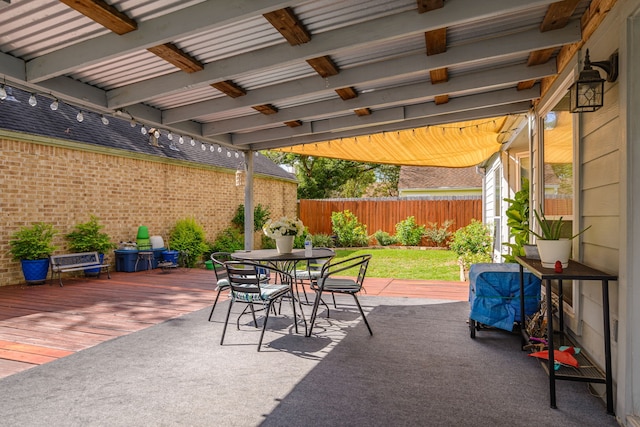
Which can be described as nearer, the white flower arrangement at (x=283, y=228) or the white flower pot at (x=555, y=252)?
the white flower pot at (x=555, y=252)

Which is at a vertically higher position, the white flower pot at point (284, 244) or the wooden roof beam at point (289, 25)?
the wooden roof beam at point (289, 25)

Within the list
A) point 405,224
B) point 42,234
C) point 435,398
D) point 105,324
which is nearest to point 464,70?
point 435,398

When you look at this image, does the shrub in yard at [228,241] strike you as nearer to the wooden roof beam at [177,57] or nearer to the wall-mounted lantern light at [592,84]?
the wooden roof beam at [177,57]

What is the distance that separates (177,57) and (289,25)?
1100 mm

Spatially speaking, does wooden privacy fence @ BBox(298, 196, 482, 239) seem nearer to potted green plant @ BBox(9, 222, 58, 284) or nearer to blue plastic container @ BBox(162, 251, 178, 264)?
blue plastic container @ BBox(162, 251, 178, 264)

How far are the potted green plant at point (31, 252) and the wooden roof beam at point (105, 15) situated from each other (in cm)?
589

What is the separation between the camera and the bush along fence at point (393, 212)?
1461cm

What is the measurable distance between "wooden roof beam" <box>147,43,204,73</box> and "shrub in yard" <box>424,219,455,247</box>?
11746 mm

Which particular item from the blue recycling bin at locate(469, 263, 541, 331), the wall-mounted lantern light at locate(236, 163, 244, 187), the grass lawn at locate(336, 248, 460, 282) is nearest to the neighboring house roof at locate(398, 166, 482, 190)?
the grass lawn at locate(336, 248, 460, 282)

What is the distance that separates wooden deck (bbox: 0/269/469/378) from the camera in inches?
156

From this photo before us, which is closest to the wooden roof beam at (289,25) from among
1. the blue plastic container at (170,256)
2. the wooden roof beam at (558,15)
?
the wooden roof beam at (558,15)

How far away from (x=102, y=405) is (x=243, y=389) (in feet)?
3.02

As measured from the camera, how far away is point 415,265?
1027 cm

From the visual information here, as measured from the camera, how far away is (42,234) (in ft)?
25.2
